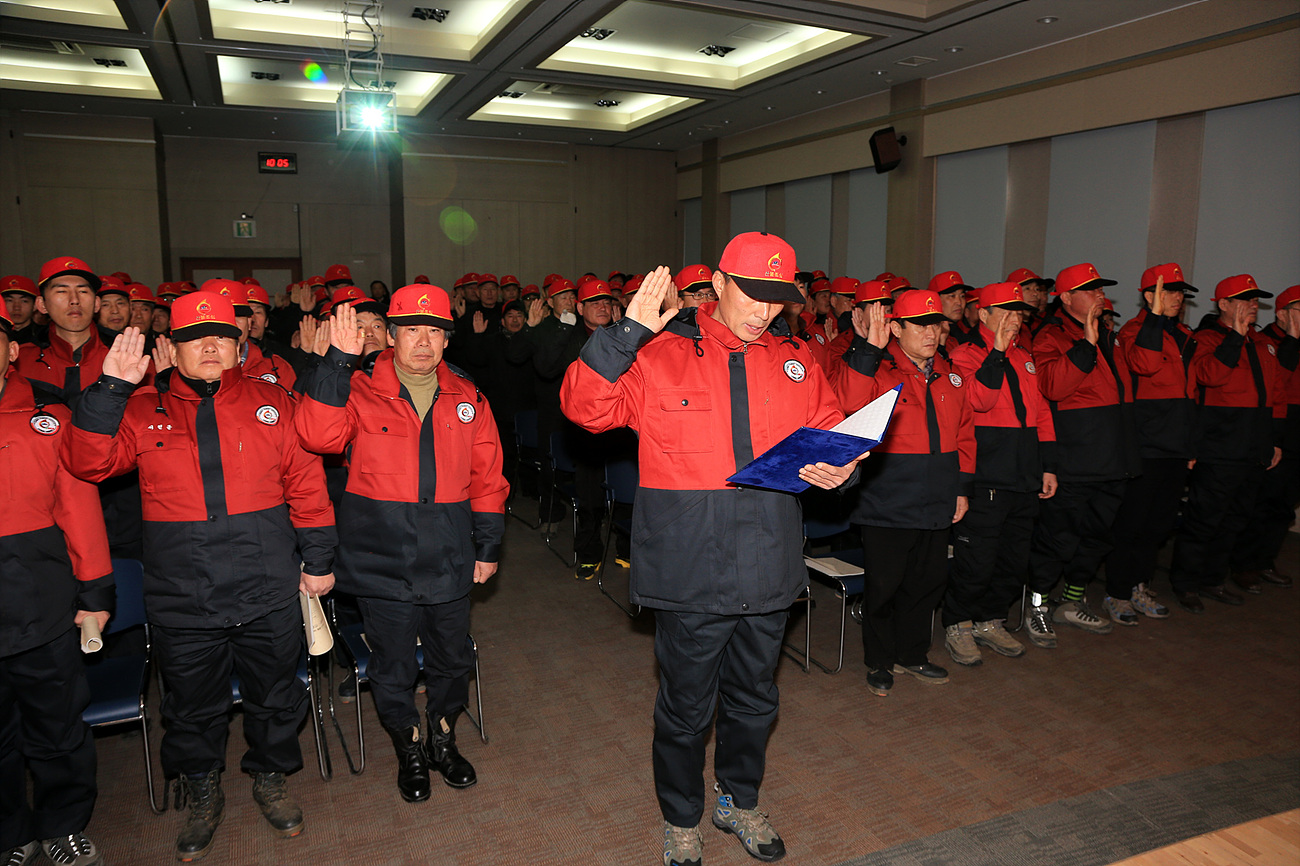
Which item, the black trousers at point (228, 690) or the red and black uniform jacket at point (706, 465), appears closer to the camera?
the red and black uniform jacket at point (706, 465)

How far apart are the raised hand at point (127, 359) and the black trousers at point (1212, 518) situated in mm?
5812

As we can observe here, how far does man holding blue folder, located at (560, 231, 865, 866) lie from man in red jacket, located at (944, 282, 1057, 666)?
209cm

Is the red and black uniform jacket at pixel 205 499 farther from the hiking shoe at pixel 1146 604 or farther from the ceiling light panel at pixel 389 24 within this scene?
the ceiling light panel at pixel 389 24

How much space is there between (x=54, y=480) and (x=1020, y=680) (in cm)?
429

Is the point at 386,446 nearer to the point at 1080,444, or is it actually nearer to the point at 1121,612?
the point at 1080,444

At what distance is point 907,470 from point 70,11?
341 inches

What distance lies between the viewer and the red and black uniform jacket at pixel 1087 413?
14.5 feet

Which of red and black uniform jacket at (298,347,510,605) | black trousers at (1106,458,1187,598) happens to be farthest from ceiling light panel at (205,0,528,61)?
black trousers at (1106,458,1187,598)

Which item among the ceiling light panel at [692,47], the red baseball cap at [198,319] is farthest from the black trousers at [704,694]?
the ceiling light panel at [692,47]

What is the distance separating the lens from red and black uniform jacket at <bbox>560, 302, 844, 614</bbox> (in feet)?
8.09

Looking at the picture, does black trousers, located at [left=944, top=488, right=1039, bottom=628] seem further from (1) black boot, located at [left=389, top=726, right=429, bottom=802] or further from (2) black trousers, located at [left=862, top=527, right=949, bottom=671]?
(1) black boot, located at [left=389, top=726, right=429, bottom=802]

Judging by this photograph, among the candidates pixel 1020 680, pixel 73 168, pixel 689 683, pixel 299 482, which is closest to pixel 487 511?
pixel 299 482

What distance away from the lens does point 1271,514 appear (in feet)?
A: 18.1

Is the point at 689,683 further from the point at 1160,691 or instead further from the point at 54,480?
the point at 1160,691
